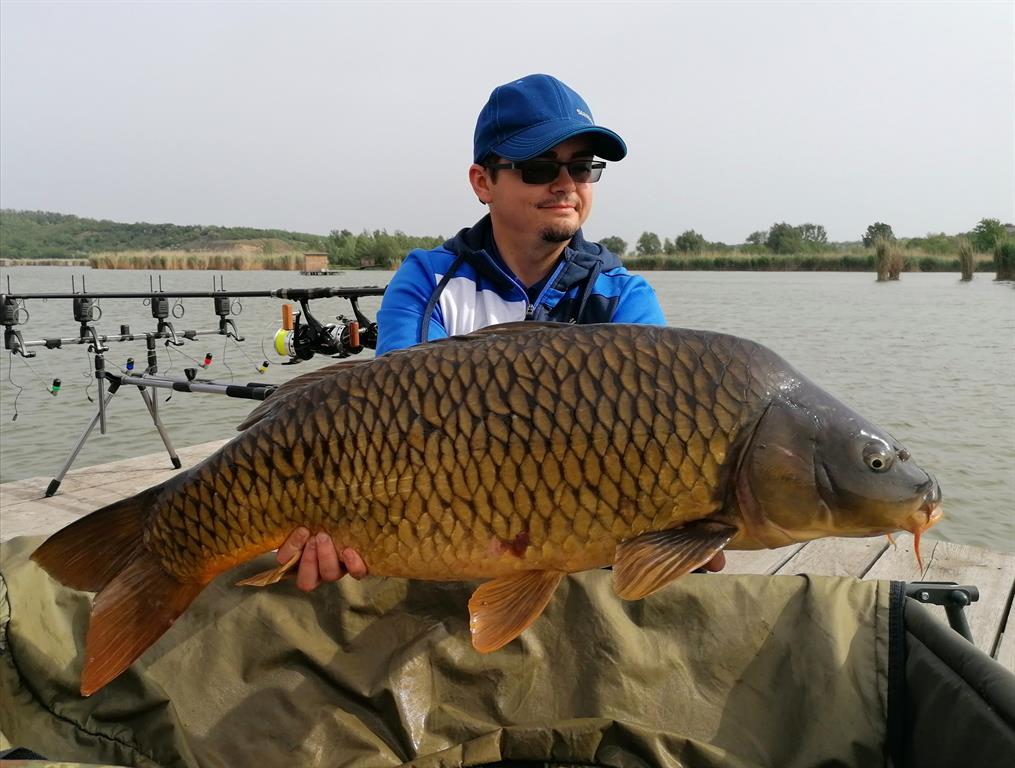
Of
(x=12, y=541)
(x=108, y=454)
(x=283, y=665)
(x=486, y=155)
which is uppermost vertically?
(x=486, y=155)

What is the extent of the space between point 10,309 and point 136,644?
324 centimetres

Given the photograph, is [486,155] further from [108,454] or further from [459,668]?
[108,454]

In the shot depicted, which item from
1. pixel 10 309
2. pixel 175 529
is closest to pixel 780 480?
pixel 175 529

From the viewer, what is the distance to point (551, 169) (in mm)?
1781

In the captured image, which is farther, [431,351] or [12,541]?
[12,541]

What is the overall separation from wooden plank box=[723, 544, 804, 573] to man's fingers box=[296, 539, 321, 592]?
4.95ft

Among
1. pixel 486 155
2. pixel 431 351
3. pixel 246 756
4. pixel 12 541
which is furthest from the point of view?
pixel 486 155

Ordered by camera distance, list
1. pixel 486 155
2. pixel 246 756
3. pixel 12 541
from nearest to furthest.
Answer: pixel 246 756 → pixel 12 541 → pixel 486 155

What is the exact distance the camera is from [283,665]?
1461 mm

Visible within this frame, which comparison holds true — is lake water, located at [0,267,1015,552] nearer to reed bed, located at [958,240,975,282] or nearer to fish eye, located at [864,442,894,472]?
fish eye, located at [864,442,894,472]

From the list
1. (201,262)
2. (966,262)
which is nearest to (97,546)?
(201,262)

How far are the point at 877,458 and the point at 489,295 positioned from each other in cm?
113

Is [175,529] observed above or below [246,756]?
above

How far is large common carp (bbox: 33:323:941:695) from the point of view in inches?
42.3
